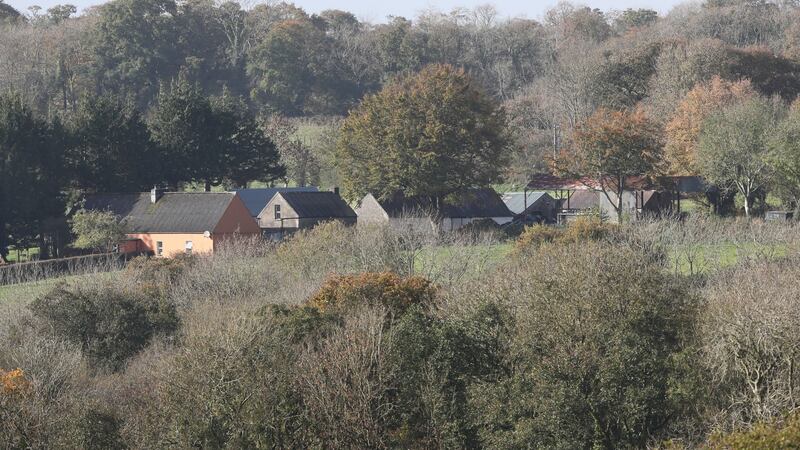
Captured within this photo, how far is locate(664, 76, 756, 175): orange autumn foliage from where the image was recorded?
69.1 meters

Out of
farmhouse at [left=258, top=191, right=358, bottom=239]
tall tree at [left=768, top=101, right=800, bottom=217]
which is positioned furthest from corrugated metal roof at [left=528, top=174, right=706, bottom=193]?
farmhouse at [left=258, top=191, right=358, bottom=239]

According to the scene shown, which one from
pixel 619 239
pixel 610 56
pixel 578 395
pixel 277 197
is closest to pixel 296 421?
pixel 578 395

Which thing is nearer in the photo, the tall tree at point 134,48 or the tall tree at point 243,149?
the tall tree at point 243,149

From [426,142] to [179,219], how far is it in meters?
12.0

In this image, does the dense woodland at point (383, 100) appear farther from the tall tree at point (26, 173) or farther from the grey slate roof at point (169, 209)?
the grey slate roof at point (169, 209)

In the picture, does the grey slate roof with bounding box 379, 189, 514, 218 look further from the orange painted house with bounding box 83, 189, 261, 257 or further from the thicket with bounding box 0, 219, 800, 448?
the thicket with bounding box 0, 219, 800, 448

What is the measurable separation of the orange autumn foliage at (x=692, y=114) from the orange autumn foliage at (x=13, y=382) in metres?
45.8

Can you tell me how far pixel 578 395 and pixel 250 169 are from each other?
45.5 meters

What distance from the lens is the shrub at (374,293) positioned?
31.6m

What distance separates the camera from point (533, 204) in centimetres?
6906

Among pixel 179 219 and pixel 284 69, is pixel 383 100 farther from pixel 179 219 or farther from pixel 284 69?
pixel 284 69

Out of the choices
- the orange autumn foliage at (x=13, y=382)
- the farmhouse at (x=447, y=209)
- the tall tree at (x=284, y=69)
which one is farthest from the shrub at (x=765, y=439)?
A: the tall tree at (x=284, y=69)

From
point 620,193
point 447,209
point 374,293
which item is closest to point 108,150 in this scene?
point 447,209

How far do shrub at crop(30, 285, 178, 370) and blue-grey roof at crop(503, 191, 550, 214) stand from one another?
117 ft
